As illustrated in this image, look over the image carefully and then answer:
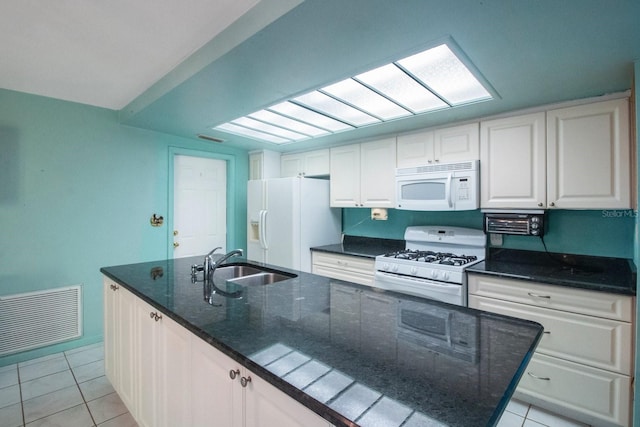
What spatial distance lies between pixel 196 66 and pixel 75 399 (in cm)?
242

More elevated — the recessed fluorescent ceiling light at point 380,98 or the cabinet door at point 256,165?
the recessed fluorescent ceiling light at point 380,98

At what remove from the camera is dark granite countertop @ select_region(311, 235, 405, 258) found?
3.20 m

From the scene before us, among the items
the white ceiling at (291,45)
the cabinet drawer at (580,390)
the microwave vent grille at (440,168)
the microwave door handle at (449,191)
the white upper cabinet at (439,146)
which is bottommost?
the cabinet drawer at (580,390)

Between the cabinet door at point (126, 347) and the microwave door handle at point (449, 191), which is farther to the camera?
the microwave door handle at point (449, 191)

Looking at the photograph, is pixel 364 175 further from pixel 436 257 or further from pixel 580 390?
pixel 580 390

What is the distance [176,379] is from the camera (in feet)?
4.45

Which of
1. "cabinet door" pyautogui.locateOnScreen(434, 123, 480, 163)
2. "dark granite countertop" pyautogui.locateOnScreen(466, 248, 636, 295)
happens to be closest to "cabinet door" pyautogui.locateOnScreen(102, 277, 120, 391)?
"dark granite countertop" pyautogui.locateOnScreen(466, 248, 636, 295)

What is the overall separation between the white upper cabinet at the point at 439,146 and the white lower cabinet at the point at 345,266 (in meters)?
1.06

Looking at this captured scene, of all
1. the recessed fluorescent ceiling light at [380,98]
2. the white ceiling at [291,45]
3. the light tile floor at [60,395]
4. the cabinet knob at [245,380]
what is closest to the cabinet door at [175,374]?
the cabinet knob at [245,380]

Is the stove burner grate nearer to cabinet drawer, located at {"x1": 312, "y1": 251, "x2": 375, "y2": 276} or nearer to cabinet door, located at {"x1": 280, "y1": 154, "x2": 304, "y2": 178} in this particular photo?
cabinet drawer, located at {"x1": 312, "y1": 251, "x2": 375, "y2": 276}

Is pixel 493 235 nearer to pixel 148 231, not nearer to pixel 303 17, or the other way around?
pixel 303 17

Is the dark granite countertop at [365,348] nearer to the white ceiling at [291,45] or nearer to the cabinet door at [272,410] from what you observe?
the cabinet door at [272,410]

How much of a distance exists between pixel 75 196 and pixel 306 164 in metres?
2.44

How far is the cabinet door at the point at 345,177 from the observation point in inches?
135
